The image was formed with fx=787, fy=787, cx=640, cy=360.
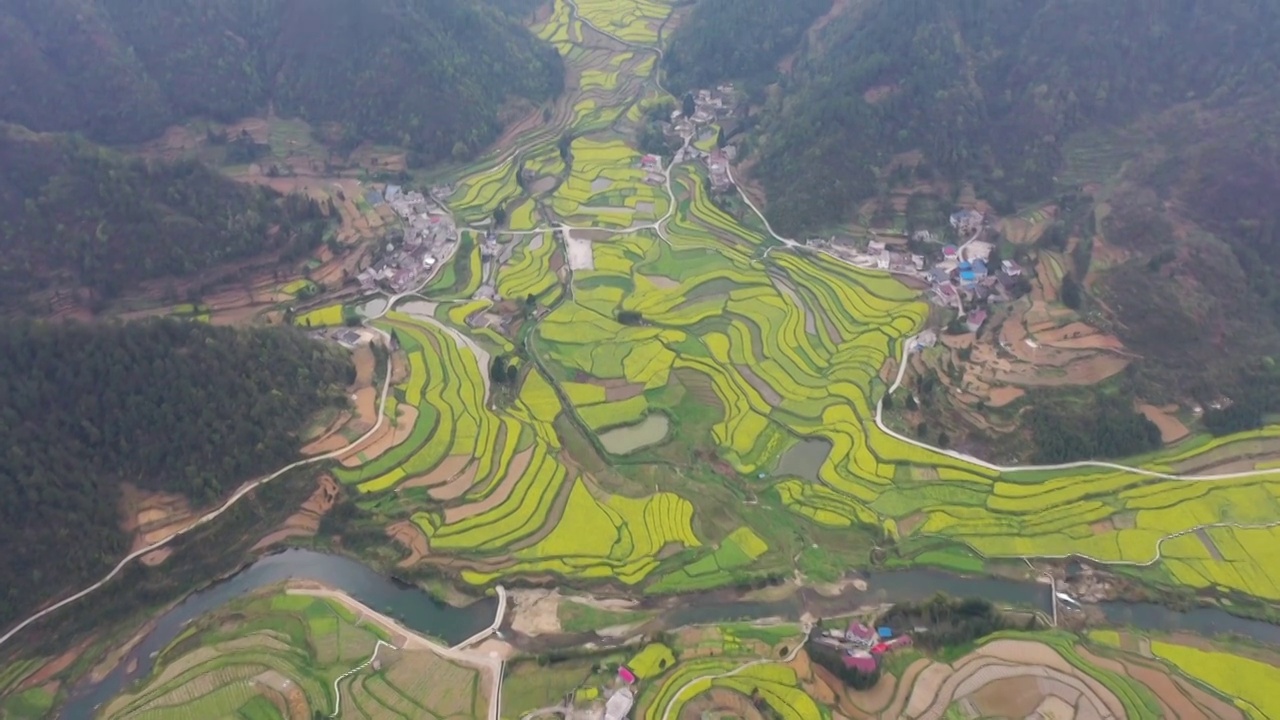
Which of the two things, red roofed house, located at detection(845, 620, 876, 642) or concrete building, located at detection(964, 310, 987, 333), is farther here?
concrete building, located at detection(964, 310, 987, 333)

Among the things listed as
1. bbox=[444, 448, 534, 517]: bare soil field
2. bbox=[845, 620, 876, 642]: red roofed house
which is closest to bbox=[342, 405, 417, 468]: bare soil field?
bbox=[444, 448, 534, 517]: bare soil field

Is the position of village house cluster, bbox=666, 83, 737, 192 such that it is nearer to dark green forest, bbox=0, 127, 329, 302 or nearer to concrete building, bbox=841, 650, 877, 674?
dark green forest, bbox=0, 127, 329, 302

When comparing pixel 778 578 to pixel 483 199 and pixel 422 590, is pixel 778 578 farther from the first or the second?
pixel 483 199

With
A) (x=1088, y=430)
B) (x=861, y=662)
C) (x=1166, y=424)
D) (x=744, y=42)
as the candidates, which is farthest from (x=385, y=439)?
(x=744, y=42)

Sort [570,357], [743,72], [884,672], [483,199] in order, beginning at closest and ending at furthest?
[884,672], [570,357], [483,199], [743,72]

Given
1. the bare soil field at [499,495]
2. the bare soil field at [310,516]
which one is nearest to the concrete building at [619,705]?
the bare soil field at [499,495]

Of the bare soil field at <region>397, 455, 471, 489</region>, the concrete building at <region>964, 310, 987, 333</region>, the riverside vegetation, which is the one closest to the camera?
the riverside vegetation

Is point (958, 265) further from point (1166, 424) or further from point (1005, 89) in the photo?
point (1005, 89)

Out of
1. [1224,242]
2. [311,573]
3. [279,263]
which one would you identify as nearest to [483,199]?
[279,263]
